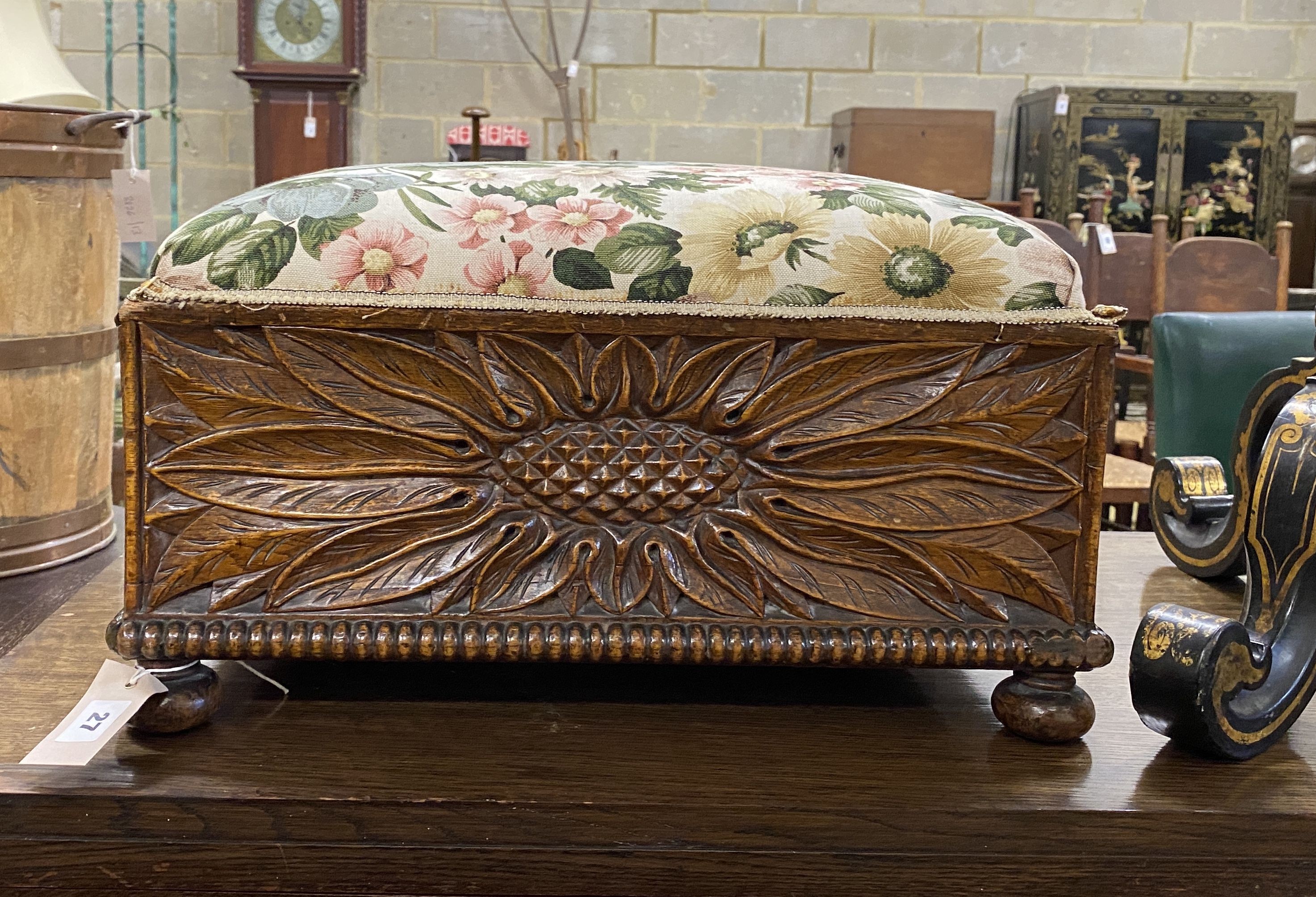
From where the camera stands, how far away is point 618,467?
2.78 feet

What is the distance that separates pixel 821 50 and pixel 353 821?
398cm

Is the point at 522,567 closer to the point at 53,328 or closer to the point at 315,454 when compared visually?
the point at 315,454

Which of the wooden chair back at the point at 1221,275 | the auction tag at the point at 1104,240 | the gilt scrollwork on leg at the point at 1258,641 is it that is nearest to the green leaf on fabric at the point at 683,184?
the gilt scrollwork on leg at the point at 1258,641

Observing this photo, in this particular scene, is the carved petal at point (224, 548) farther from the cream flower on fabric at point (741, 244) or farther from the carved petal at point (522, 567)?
the cream flower on fabric at point (741, 244)

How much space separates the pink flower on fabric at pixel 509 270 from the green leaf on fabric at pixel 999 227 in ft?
0.97

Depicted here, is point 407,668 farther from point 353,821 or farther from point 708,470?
point 708,470

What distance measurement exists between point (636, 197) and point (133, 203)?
2.74 ft

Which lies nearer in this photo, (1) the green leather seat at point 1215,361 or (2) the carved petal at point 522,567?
(2) the carved petal at point 522,567

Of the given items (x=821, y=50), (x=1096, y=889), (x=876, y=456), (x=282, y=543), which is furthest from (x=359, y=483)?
(x=821, y=50)

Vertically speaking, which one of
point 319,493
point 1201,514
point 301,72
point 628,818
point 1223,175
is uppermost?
point 301,72

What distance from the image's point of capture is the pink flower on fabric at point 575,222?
0.80m

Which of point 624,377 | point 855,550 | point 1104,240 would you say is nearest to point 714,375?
point 624,377

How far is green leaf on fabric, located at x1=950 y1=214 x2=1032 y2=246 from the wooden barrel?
1.03 m

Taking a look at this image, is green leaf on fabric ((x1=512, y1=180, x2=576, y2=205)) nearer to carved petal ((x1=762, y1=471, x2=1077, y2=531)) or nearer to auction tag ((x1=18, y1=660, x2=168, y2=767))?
carved petal ((x1=762, y1=471, x2=1077, y2=531))
